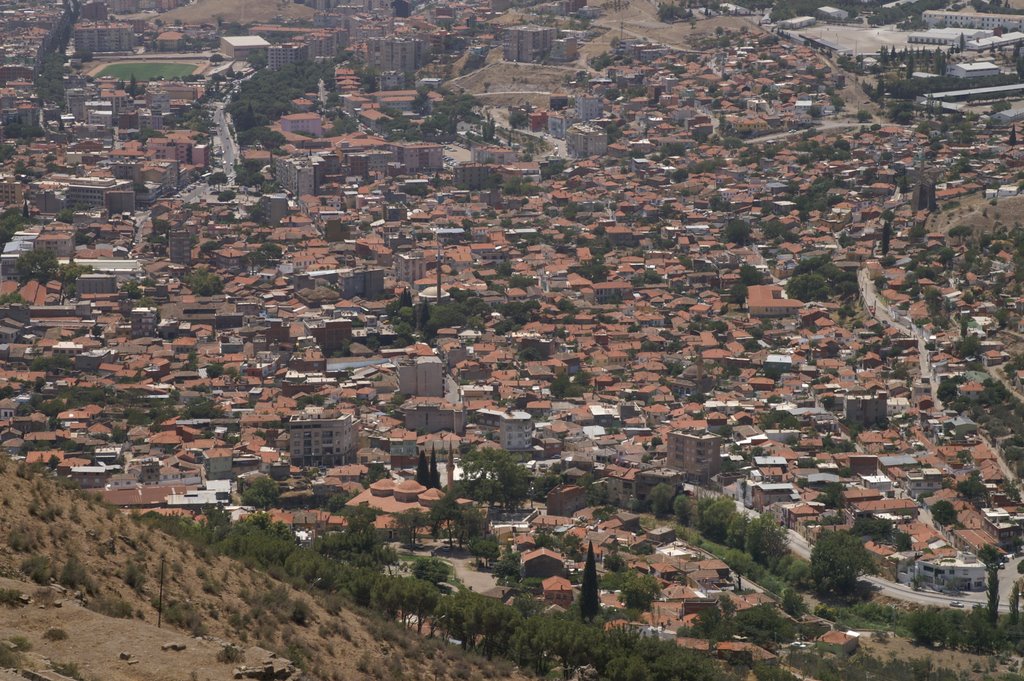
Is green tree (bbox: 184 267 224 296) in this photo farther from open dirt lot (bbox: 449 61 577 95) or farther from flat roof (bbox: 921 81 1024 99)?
flat roof (bbox: 921 81 1024 99)

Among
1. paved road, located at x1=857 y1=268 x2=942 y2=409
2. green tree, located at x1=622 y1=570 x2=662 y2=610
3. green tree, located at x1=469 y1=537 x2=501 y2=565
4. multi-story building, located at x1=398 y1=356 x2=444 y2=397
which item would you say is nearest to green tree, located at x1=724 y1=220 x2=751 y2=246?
paved road, located at x1=857 y1=268 x2=942 y2=409

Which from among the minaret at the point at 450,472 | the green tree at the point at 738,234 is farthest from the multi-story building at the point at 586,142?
the minaret at the point at 450,472

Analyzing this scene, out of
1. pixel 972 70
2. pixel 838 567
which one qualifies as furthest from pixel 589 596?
pixel 972 70

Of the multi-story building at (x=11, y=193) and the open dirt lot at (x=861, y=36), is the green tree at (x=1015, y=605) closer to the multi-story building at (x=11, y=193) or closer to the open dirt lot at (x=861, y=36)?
the multi-story building at (x=11, y=193)

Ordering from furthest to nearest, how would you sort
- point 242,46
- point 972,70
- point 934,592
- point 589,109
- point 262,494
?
point 242,46, point 589,109, point 972,70, point 262,494, point 934,592

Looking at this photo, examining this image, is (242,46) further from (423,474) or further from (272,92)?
(423,474)
